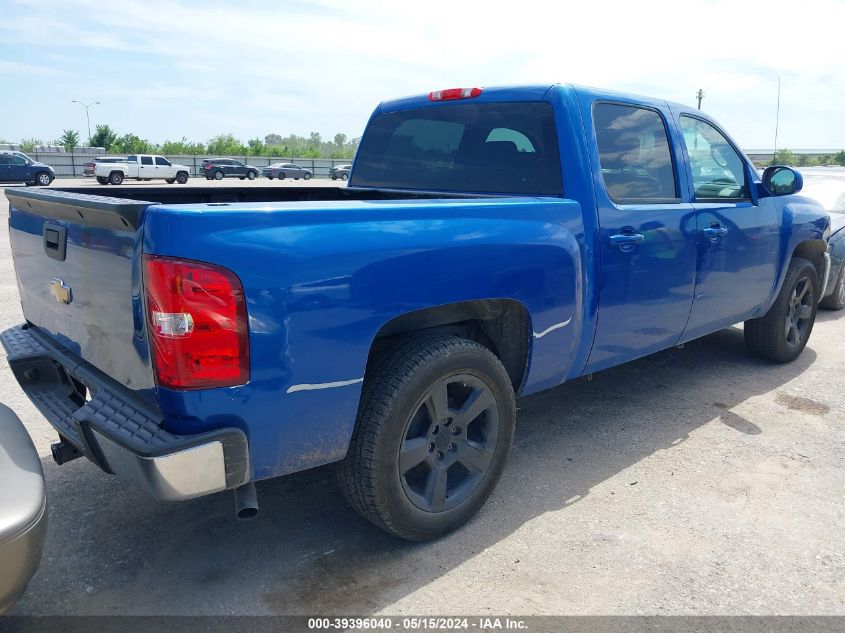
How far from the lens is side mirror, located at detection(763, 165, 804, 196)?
15.3 feet

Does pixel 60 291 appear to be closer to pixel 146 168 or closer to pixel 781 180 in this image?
pixel 781 180

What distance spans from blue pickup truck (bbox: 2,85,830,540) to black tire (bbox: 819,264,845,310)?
3746mm

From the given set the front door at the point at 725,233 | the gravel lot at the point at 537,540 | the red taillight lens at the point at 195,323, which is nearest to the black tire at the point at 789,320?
the front door at the point at 725,233

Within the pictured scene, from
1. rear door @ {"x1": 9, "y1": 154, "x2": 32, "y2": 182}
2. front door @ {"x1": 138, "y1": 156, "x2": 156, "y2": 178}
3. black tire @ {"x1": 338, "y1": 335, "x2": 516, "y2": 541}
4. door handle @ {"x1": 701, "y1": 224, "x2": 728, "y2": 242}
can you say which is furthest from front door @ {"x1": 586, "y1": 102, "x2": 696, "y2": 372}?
front door @ {"x1": 138, "y1": 156, "x2": 156, "y2": 178}

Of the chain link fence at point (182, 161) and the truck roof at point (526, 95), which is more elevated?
the chain link fence at point (182, 161)

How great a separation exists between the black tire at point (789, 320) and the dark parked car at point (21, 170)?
31056 mm

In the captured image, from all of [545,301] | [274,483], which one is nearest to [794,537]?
[545,301]

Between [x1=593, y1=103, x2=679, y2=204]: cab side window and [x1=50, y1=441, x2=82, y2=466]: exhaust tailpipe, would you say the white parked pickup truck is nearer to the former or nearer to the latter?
[x1=593, y1=103, x2=679, y2=204]: cab side window

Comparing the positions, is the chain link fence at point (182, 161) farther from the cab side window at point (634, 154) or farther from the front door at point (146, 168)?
the cab side window at point (634, 154)

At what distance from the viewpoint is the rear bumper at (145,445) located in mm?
2061

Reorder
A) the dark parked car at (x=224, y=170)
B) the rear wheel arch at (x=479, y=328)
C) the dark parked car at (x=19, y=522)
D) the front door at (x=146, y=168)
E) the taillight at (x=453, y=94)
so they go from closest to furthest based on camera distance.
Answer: the dark parked car at (x=19, y=522) < the rear wheel arch at (x=479, y=328) < the taillight at (x=453, y=94) < the front door at (x=146, y=168) < the dark parked car at (x=224, y=170)

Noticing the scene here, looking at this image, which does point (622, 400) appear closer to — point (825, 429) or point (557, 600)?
point (825, 429)

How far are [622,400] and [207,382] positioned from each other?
326cm

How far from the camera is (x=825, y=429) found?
425 cm
